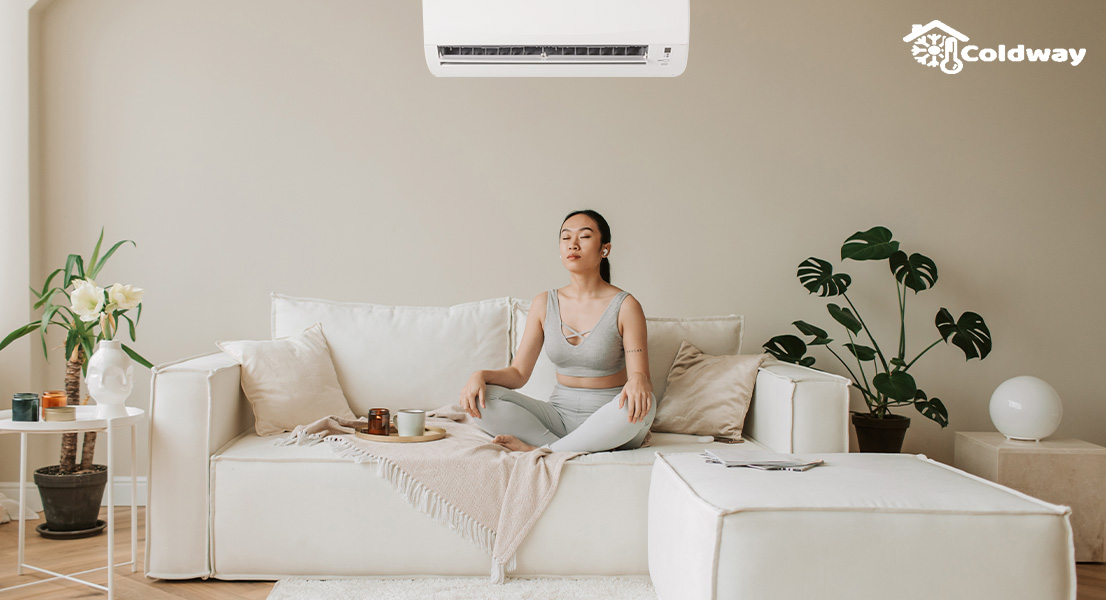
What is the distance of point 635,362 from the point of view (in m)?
2.56

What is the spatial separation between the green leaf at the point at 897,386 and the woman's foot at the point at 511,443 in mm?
1403

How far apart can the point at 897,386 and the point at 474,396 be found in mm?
1610

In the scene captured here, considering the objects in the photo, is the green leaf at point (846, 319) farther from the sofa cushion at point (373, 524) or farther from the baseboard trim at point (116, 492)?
the baseboard trim at point (116, 492)

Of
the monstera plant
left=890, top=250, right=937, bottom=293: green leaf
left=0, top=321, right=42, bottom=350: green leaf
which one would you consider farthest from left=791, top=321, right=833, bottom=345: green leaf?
left=0, top=321, right=42, bottom=350: green leaf

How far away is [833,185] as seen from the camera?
3.40 m

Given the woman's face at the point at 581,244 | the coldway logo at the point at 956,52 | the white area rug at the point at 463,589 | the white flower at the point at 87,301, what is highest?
the coldway logo at the point at 956,52

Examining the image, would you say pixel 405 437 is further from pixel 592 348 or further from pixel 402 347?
pixel 592 348

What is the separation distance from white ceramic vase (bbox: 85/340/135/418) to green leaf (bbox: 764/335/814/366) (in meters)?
2.27

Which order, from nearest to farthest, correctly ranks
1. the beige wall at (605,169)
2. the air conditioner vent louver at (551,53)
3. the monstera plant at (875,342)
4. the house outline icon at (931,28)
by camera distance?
the air conditioner vent louver at (551,53), the monstera plant at (875,342), the beige wall at (605,169), the house outline icon at (931,28)

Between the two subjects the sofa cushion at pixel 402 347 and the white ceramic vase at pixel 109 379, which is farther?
the sofa cushion at pixel 402 347

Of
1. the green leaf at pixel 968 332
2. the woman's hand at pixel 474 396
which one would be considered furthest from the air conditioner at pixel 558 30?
the green leaf at pixel 968 332

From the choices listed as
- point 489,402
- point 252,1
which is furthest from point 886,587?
point 252,1

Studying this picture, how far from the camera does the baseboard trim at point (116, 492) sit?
10.4 feet

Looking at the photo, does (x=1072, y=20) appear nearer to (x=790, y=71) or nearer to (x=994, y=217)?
(x=994, y=217)
